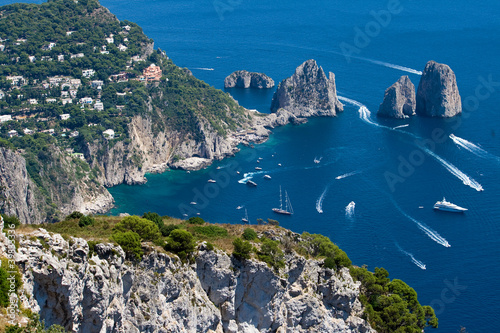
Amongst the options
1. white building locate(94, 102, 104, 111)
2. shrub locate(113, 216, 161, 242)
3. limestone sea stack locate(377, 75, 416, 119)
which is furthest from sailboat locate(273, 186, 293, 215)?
shrub locate(113, 216, 161, 242)

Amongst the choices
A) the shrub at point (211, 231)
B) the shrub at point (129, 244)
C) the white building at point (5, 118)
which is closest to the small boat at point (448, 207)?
the shrub at point (211, 231)

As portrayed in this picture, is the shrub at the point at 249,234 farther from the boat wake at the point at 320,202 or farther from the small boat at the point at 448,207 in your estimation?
the small boat at the point at 448,207

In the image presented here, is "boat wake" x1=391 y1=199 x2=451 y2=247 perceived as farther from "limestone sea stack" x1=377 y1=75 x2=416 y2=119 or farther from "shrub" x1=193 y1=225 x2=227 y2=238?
"shrub" x1=193 y1=225 x2=227 y2=238

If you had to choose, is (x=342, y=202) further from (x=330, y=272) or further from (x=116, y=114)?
(x=330, y=272)

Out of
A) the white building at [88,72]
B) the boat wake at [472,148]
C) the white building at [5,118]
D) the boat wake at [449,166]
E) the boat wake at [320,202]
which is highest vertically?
the white building at [88,72]

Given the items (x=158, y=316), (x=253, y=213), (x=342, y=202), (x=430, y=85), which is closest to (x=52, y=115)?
(x=253, y=213)

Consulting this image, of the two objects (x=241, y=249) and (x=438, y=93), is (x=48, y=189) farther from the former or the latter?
(x=438, y=93)
